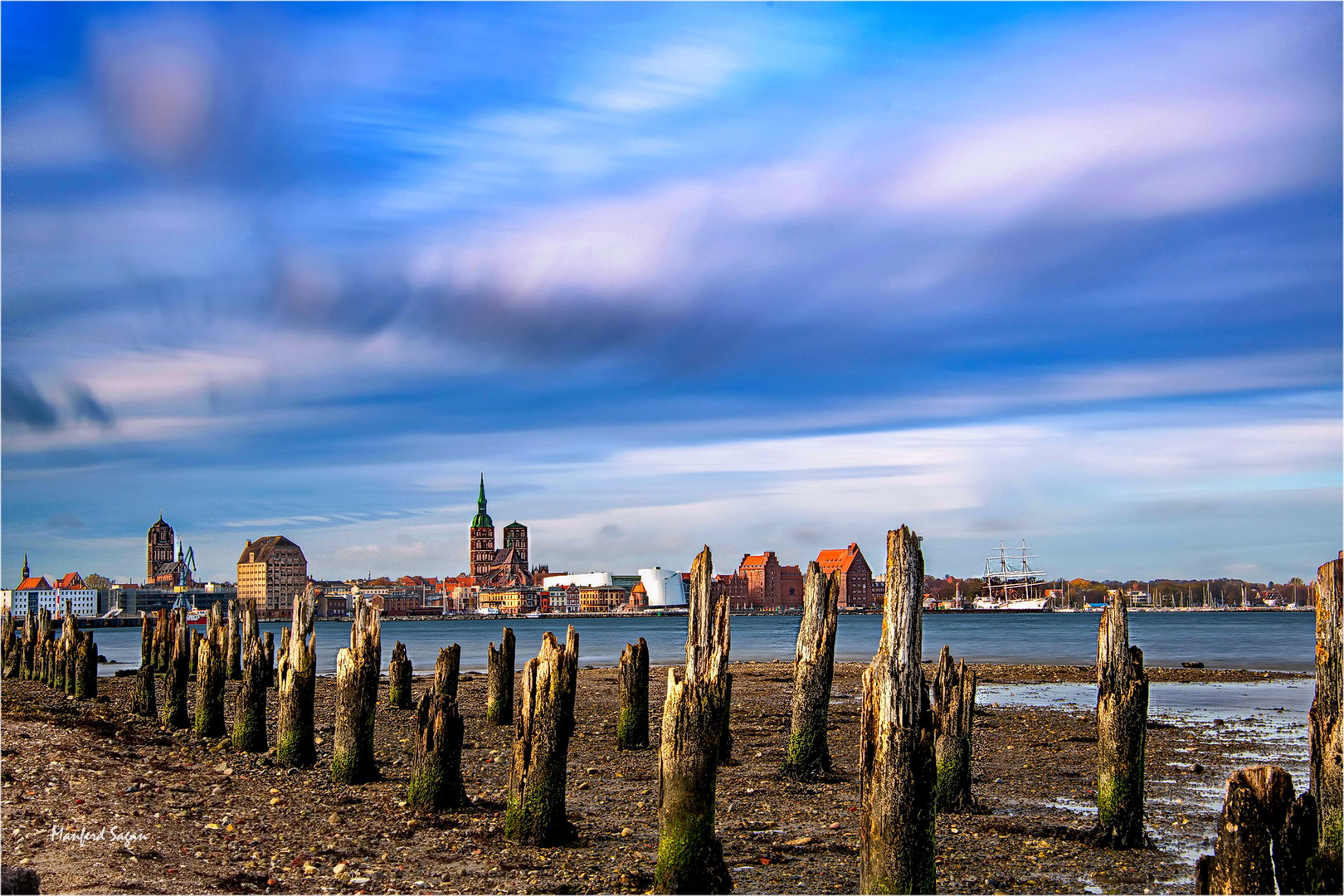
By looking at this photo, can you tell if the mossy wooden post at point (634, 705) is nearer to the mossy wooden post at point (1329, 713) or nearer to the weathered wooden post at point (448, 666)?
the weathered wooden post at point (448, 666)

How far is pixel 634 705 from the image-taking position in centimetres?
2098

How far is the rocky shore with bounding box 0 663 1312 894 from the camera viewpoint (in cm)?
1157

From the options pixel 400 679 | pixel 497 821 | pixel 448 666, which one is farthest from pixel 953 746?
pixel 400 679

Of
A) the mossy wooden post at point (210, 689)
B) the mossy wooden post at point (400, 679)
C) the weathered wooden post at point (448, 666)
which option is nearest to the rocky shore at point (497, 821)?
the mossy wooden post at point (210, 689)

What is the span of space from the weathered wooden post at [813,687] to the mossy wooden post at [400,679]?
1165 centimetres

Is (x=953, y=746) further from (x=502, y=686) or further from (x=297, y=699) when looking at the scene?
(x=502, y=686)

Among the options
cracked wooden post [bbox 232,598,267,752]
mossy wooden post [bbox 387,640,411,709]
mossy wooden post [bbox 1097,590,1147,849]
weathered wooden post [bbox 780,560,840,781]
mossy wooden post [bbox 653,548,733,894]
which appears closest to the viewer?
mossy wooden post [bbox 653,548,733,894]

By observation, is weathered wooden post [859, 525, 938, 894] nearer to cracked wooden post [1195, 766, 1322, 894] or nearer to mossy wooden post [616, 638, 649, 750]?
cracked wooden post [1195, 766, 1322, 894]

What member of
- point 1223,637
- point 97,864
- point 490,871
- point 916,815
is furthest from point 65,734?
point 1223,637

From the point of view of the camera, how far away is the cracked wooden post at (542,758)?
12.8 m

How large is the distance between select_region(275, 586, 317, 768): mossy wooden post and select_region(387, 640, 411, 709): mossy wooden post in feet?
23.3

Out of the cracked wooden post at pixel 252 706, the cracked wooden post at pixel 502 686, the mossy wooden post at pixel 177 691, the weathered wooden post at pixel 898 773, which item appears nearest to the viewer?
the weathered wooden post at pixel 898 773

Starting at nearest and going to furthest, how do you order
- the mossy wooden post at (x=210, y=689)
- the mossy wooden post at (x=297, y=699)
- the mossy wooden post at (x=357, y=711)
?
the mossy wooden post at (x=357, y=711), the mossy wooden post at (x=297, y=699), the mossy wooden post at (x=210, y=689)

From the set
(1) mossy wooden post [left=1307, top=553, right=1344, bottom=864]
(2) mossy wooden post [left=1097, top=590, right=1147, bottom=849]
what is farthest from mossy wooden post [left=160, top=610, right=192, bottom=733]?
(1) mossy wooden post [left=1307, top=553, right=1344, bottom=864]
